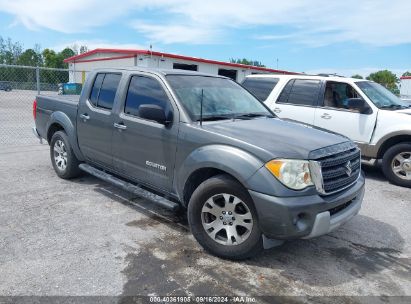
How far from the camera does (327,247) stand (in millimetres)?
4180

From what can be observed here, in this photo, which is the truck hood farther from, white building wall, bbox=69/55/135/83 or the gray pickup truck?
white building wall, bbox=69/55/135/83

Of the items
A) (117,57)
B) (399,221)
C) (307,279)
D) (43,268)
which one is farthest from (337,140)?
(117,57)

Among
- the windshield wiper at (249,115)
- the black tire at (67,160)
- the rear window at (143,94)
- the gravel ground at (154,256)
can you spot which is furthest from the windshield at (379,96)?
the black tire at (67,160)

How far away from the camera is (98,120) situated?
5137 mm

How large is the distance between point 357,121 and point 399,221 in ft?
8.53

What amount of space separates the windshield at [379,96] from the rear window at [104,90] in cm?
486

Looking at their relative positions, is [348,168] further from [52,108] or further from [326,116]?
[52,108]

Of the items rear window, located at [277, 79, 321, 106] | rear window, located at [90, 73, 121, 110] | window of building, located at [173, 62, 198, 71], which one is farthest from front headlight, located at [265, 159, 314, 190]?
window of building, located at [173, 62, 198, 71]

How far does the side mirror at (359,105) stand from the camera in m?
6.98

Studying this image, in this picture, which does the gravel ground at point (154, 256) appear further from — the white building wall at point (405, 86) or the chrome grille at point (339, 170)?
the white building wall at point (405, 86)

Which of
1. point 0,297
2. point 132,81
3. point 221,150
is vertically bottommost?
point 0,297

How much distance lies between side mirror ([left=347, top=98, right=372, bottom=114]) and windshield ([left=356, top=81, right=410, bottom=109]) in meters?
0.21

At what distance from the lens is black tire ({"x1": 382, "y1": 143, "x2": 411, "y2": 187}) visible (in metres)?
6.74

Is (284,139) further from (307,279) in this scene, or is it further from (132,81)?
(132,81)
